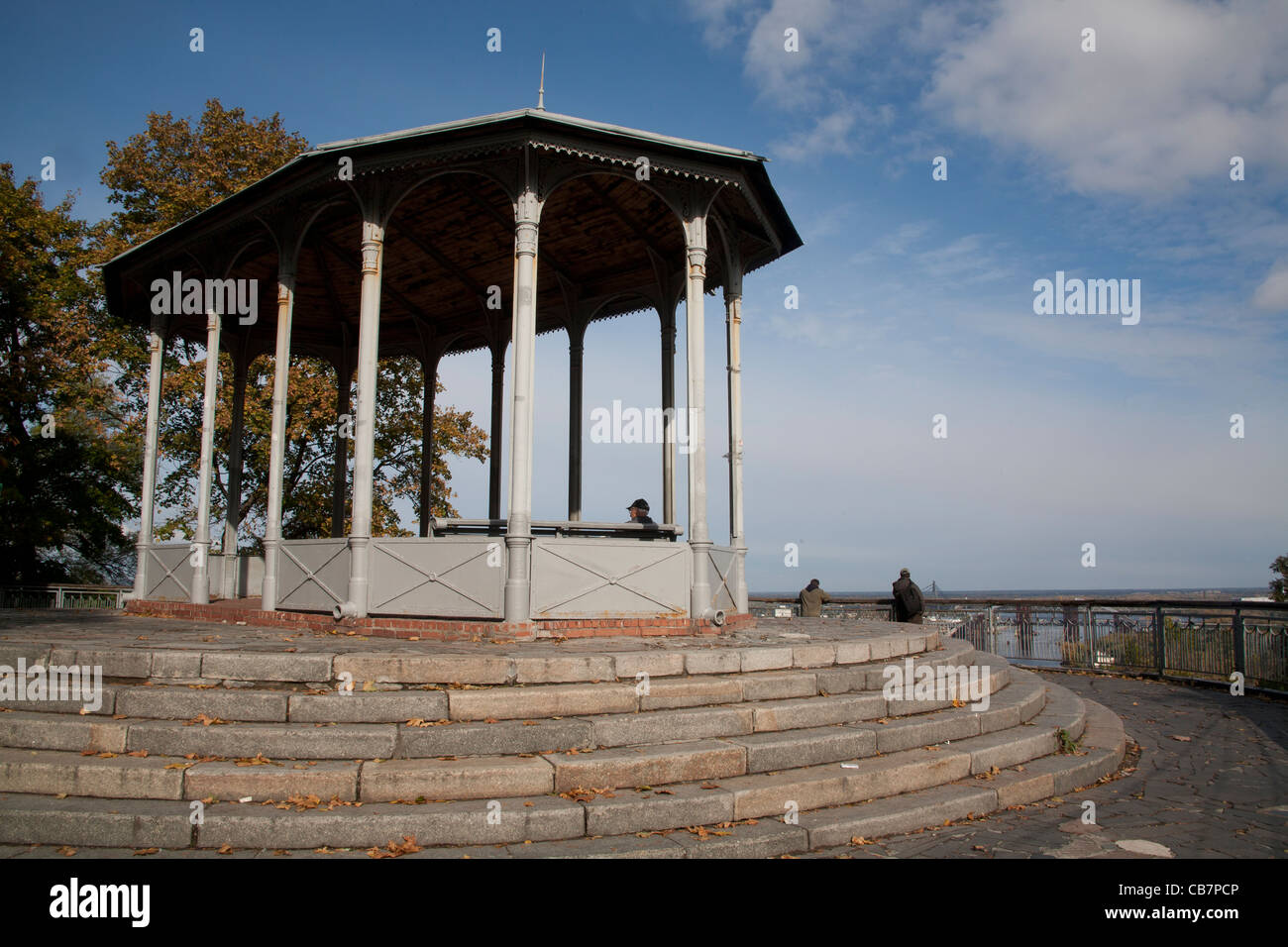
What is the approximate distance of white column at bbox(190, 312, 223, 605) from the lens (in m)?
12.4

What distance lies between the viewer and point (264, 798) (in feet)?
16.5

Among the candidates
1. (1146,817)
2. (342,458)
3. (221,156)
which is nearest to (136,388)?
(221,156)

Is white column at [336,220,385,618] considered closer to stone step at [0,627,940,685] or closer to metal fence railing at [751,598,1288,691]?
stone step at [0,627,940,685]

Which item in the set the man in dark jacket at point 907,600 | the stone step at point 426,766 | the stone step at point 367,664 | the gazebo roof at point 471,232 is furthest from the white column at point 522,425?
the man in dark jacket at point 907,600

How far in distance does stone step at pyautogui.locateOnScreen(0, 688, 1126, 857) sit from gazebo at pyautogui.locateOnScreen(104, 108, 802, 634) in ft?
12.2

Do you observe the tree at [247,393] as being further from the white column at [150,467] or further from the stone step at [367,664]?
the stone step at [367,664]

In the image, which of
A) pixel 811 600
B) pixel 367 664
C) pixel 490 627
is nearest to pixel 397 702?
pixel 367 664

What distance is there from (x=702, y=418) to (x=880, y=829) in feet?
18.1

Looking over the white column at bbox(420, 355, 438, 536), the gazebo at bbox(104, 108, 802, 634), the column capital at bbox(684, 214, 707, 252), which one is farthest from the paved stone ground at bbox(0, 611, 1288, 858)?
the white column at bbox(420, 355, 438, 536)

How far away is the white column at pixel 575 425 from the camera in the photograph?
14.4 metres

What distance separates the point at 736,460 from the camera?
11.4 metres

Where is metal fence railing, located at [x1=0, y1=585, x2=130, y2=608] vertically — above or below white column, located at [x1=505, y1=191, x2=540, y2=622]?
below

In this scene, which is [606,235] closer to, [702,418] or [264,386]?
[702,418]
